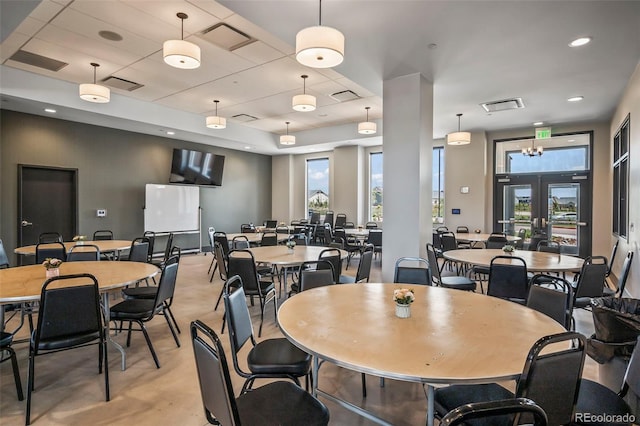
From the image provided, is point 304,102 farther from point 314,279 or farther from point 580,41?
point 580,41

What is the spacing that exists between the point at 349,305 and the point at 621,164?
6.30 meters

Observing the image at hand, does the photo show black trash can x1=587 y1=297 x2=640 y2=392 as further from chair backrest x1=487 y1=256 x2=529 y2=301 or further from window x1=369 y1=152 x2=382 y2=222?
window x1=369 y1=152 x2=382 y2=222

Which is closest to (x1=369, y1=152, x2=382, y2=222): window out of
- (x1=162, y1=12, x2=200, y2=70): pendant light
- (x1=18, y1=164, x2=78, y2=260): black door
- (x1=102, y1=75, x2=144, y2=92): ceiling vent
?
(x1=102, y1=75, x2=144, y2=92): ceiling vent

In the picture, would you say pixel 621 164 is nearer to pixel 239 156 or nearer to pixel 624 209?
pixel 624 209

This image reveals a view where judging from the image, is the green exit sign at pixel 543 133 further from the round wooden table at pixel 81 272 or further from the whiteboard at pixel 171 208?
the whiteboard at pixel 171 208

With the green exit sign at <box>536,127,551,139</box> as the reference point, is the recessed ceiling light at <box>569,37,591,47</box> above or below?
above

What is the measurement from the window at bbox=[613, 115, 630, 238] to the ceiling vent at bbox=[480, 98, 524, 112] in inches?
61.6

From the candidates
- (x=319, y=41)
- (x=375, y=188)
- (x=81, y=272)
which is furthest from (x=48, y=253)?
(x=375, y=188)

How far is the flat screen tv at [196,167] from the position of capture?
9297 millimetres

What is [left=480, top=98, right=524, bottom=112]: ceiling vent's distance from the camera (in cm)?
611

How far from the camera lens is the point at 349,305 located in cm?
236

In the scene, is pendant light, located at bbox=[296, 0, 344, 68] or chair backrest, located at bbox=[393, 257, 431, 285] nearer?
pendant light, located at bbox=[296, 0, 344, 68]

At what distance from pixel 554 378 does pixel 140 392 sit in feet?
9.03

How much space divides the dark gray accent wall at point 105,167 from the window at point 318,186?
2.50 metres
